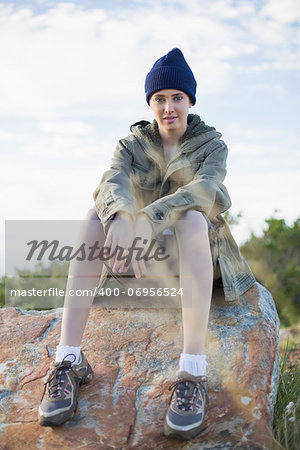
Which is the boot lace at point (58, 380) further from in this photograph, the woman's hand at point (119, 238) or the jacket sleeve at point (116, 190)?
the jacket sleeve at point (116, 190)

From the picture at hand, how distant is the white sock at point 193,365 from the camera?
229 cm

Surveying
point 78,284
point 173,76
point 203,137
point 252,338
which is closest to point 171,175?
point 203,137

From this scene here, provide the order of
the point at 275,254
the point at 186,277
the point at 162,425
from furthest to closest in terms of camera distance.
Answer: the point at 275,254 → the point at 186,277 → the point at 162,425

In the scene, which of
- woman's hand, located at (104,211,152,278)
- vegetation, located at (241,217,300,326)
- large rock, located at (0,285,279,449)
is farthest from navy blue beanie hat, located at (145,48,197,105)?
vegetation, located at (241,217,300,326)

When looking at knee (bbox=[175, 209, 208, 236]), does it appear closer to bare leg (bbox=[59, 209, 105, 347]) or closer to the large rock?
bare leg (bbox=[59, 209, 105, 347])

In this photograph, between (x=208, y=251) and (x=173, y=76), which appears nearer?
(x=208, y=251)

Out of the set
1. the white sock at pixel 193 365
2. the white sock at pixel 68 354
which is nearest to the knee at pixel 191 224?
the white sock at pixel 193 365

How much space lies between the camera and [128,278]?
280 cm

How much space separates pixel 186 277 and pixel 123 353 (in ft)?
1.99

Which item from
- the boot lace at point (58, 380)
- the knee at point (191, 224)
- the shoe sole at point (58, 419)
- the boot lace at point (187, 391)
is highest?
the knee at point (191, 224)

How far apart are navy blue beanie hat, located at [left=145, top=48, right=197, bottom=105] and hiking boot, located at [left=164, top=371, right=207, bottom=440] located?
63.0 inches

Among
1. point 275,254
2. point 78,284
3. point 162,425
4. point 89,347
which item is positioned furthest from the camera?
point 275,254

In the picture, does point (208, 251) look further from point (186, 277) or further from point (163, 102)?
point (163, 102)

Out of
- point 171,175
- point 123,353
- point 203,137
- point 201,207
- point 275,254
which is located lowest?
point 123,353
